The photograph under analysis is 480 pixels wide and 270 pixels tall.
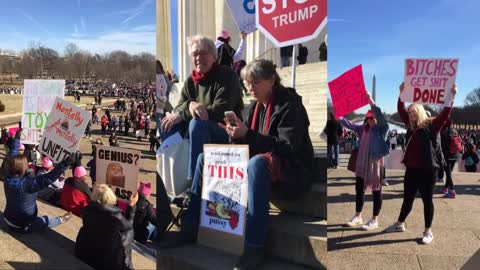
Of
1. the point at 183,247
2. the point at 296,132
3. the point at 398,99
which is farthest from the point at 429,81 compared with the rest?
the point at 183,247

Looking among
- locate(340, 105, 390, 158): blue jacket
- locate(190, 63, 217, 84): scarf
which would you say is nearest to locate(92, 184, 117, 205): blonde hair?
locate(190, 63, 217, 84): scarf

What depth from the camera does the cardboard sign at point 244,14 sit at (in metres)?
2.18

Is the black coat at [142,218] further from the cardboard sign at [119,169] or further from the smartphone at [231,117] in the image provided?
the smartphone at [231,117]

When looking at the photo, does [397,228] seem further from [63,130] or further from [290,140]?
[63,130]

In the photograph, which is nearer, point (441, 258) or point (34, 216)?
point (441, 258)

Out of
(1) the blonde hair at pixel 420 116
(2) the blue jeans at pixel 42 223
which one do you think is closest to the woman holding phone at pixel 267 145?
(1) the blonde hair at pixel 420 116

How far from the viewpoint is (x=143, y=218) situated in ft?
9.84

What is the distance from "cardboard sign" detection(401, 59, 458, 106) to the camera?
12.2 ft

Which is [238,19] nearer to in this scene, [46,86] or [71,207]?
[46,86]

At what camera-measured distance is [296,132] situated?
6.72 feet

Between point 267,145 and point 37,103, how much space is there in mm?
3092

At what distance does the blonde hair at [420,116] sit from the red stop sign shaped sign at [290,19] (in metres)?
2.41

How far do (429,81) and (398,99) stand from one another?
37 centimetres

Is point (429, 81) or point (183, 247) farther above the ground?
point (429, 81)
